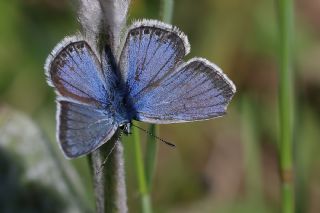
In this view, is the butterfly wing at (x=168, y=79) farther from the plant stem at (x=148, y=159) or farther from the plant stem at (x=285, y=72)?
the plant stem at (x=285, y=72)

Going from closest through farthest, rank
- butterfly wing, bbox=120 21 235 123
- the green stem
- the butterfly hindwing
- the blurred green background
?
the butterfly hindwing → butterfly wing, bbox=120 21 235 123 → the green stem → the blurred green background

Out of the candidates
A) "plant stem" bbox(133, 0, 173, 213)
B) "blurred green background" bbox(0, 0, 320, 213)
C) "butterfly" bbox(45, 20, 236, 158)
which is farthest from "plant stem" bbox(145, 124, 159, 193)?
"blurred green background" bbox(0, 0, 320, 213)

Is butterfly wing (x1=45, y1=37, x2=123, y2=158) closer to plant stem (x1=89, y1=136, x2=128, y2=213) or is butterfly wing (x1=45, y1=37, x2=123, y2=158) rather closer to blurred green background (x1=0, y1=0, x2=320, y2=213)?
plant stem (x1=89, y1=136, x2=128, y2=213)

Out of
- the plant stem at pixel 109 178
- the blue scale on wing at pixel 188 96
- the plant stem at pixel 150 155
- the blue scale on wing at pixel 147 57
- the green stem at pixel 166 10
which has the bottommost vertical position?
the plant stem at pixel 109 178

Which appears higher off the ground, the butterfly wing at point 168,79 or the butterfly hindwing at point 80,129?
the butterfly wing at point 168,79

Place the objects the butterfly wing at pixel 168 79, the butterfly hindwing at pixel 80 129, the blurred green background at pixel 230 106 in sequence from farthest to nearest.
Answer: the blurred green background at pixel 230 106 → the butterfly wing at pixel 168 79 → the butterfly hindwing at pixel 80 129

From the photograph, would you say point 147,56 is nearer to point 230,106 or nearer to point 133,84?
point 133,84

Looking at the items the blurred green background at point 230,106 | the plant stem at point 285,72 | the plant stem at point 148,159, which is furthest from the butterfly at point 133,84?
the blurred green background at point 230,106
